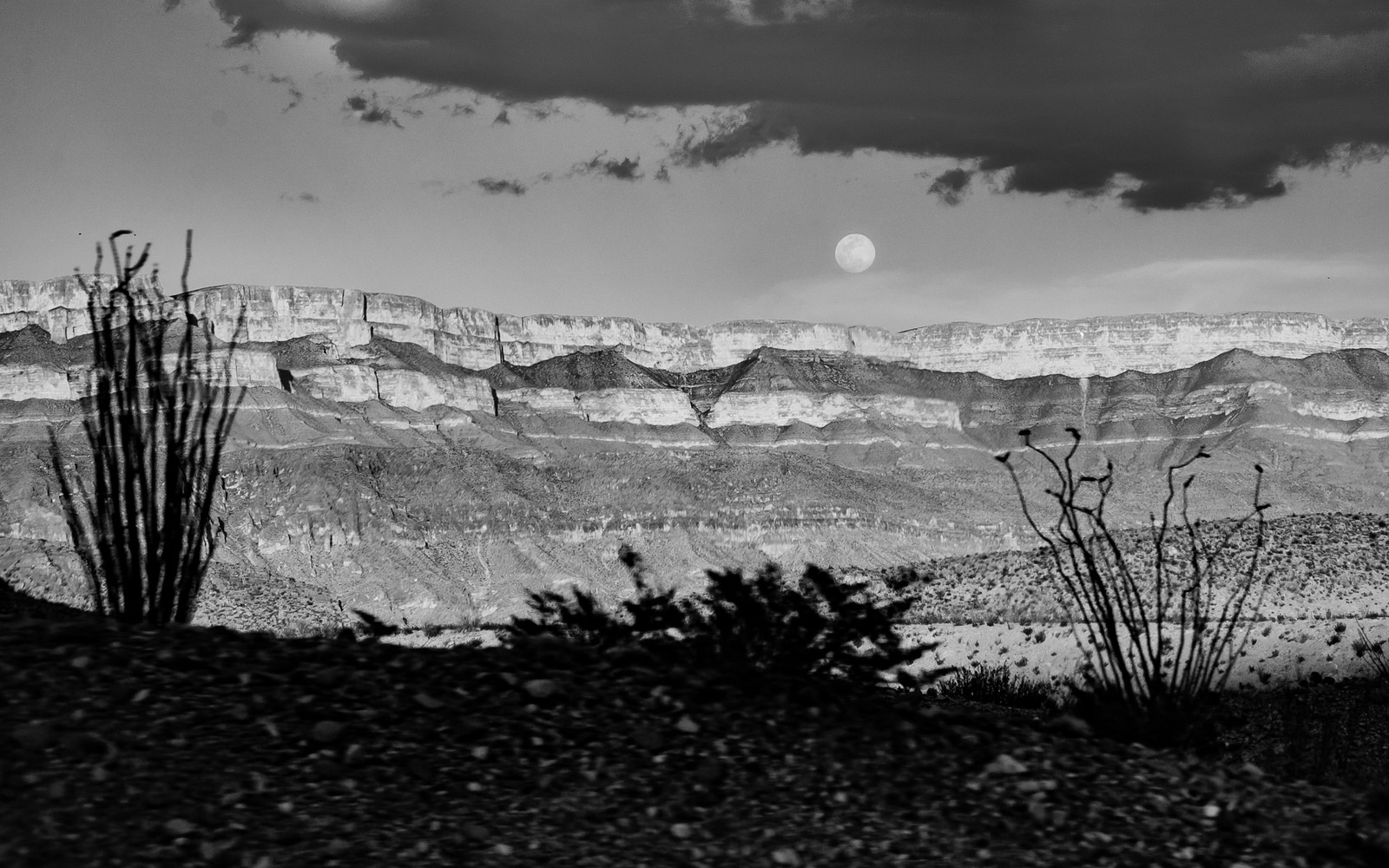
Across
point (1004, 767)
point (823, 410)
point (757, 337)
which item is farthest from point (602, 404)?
point (1004, 767)

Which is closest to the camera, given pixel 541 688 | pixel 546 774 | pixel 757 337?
pixel 546 774

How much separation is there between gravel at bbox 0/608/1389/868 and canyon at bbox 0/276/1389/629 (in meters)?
33.0

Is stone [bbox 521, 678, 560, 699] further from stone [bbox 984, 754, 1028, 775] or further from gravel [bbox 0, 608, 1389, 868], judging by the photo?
stone [bbox 984, 754, 1028, 775]

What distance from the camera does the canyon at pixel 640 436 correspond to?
79.4 m

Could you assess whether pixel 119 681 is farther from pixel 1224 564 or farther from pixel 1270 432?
pixel 1270 432

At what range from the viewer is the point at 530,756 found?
212 inches

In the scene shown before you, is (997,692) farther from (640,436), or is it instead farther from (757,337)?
(757,337)

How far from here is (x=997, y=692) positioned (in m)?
13.1

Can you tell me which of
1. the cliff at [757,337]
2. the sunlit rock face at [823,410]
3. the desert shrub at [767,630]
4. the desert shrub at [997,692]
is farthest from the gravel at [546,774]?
the cliff at [757,337]

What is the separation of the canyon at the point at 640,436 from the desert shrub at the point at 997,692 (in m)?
27.0

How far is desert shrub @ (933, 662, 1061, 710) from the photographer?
12.6 m

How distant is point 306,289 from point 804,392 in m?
63.9

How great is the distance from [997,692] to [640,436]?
14200cm

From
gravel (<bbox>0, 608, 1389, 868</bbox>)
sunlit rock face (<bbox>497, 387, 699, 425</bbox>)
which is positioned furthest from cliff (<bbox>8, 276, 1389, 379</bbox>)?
gravel (<bbox>0, 608, 1389, 868</bbox>)
